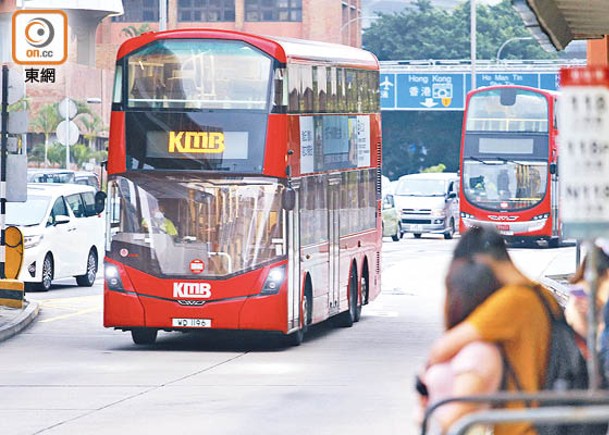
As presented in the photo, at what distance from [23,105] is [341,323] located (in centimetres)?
5178

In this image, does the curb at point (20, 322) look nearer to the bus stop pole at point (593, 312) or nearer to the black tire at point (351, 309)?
the black tire at point (351, 309)

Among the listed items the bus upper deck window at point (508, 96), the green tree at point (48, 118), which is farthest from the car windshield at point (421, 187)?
the green tree at point (48, 118)

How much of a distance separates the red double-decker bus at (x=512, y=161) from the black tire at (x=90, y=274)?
55.8 ft

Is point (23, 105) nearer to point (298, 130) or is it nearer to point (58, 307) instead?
point (58, 307)

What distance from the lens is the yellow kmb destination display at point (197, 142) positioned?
68.4 feet

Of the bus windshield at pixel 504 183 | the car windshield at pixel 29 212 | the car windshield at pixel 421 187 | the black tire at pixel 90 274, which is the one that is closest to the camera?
the car windshield at pixel 29 212

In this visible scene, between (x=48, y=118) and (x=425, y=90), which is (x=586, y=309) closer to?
(x=48, y=118)

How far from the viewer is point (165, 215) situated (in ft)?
68.6

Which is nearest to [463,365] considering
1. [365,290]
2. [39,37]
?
[365,290]

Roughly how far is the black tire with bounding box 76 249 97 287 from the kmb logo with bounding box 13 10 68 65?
678 centimetres

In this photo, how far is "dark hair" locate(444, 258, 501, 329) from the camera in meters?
7.14

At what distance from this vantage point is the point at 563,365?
7.31 metres

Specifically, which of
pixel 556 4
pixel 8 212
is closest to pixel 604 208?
pixel 556 4

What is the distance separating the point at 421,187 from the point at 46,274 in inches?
1108
